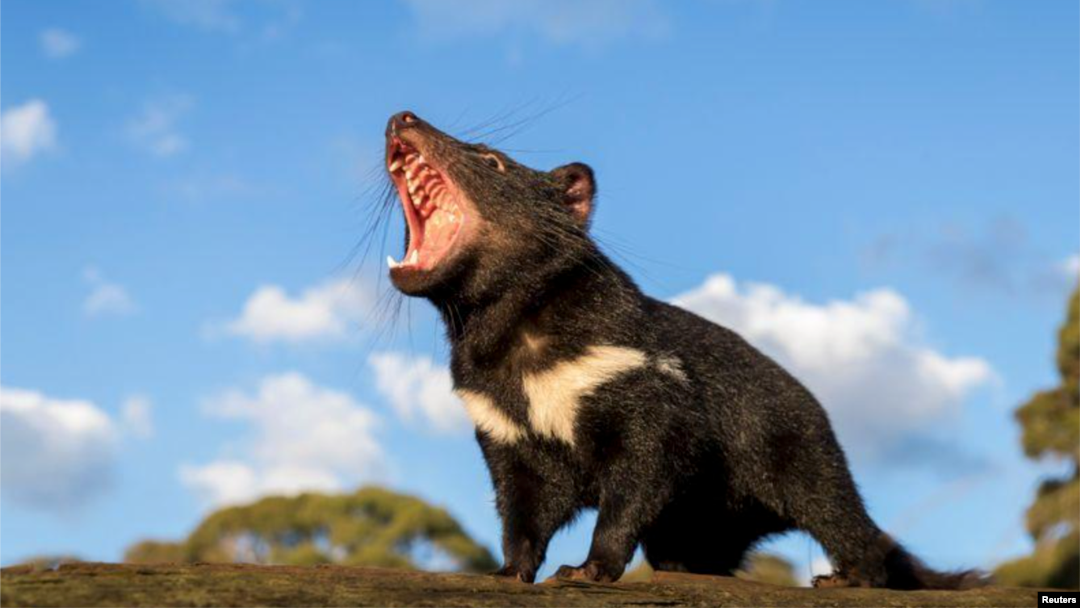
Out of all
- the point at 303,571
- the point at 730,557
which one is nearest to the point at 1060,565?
the point at 730,557

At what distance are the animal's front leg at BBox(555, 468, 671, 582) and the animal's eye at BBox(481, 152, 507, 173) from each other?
191cm

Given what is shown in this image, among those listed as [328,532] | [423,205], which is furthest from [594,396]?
[328,532]

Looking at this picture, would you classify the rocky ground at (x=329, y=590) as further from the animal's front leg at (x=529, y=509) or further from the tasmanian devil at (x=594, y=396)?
the animal's front leg at (x=529, y=509)

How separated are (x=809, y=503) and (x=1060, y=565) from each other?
55.2 ft

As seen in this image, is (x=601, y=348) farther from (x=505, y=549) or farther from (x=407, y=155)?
(x=407, y=155)

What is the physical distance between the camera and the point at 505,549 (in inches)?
258

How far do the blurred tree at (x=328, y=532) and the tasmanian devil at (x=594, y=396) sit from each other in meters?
26.2

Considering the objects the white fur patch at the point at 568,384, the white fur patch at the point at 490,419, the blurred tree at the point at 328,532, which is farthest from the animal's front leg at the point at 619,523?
the blurred tree at the point at 328,532

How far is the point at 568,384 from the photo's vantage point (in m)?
6.39

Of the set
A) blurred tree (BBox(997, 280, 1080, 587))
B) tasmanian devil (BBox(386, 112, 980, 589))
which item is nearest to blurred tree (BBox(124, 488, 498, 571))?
blurred tree (BBox(997, 280, 1080, 587))

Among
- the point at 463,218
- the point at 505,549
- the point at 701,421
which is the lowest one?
the point at 505,549

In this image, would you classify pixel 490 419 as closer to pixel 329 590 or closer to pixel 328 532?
pixel 329 590

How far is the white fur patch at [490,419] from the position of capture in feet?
21.6

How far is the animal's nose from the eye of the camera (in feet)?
23.5
